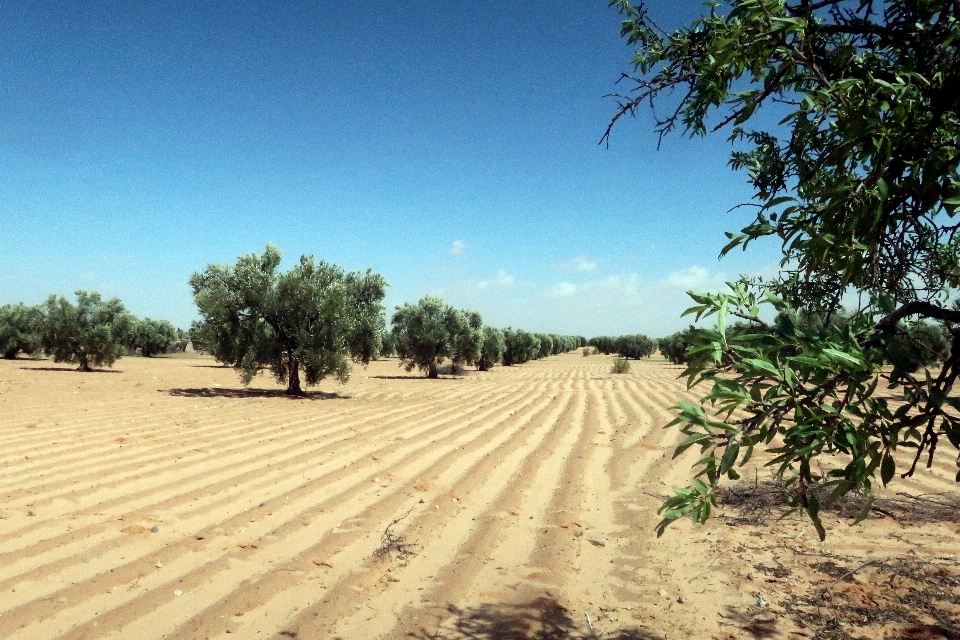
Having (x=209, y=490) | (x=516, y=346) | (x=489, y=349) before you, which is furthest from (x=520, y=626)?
(x=516, y=346)

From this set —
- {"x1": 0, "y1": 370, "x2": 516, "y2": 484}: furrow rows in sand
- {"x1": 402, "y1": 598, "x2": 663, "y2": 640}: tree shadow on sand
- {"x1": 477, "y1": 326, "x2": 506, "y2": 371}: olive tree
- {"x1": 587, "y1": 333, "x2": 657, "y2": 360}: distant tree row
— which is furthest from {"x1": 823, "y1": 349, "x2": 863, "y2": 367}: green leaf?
{"x1": 587, "y1": 333, "x2": 657, "y2": 360}: distant tree row

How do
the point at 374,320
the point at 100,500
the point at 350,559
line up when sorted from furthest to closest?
the point at 374,320 → the point at 100,500 → the point at 350,559

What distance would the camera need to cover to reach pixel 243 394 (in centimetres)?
1247

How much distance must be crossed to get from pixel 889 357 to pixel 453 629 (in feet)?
7.39

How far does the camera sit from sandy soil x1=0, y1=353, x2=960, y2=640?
2.72m

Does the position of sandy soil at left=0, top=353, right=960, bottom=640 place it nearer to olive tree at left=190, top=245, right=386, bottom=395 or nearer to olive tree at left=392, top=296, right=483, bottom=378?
olive tree at left=190, top=245, right=386, bottom=395

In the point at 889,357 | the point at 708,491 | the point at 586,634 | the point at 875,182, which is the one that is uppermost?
the point at 875,182

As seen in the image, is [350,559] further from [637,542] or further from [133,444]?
[133,444]

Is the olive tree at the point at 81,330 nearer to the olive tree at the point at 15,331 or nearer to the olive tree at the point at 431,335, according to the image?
the olive tree at the point at 15,331

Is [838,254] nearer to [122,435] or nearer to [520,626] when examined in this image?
[520,626]

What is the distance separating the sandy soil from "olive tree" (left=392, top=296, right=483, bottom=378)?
15.5m

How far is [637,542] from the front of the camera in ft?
12.6

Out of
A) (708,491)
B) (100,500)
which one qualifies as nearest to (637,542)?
(708,491)

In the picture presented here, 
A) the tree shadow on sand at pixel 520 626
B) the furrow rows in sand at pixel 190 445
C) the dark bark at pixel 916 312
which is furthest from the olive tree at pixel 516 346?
the dark bark at pixel 916 312
